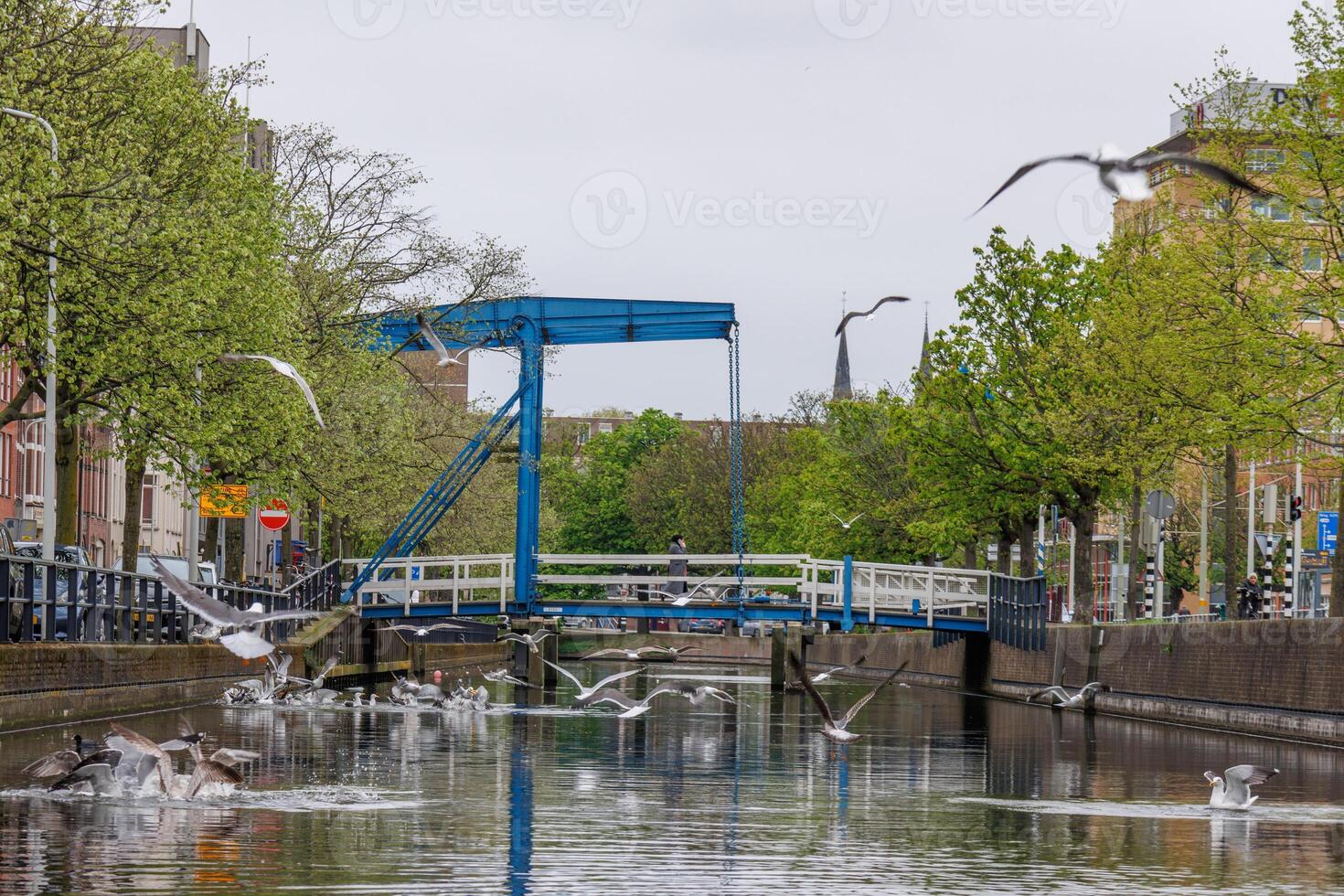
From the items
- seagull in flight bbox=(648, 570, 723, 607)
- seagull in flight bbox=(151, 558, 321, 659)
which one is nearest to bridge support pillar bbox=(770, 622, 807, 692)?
seagull in flight bbox=(648, 570, 723, 607)

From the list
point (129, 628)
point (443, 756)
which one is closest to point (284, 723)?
point (129, 628)

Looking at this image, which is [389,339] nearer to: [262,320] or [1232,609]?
[262,320]

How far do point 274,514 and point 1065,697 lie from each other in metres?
18.1

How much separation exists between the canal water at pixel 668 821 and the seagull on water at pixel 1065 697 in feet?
31.3

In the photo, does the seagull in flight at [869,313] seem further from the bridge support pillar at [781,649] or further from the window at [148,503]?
the window at [148,503]

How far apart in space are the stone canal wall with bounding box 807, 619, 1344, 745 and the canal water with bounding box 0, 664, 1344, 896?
3.29 metres

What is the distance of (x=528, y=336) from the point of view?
50438mm

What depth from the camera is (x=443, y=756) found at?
2334cm

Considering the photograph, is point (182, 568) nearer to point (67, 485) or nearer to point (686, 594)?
point (67, 485)

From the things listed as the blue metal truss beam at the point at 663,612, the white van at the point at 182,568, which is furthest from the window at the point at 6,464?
the white van at the point at 182,568

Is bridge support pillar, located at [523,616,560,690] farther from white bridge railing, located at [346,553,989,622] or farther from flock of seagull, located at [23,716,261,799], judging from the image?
flock of seagull, located at [23,716,261,799]

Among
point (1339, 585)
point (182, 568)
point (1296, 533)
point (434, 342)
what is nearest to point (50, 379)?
point (434, 342)

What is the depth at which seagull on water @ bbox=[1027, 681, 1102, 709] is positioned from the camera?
127 ft

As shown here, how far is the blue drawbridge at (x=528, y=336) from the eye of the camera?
4947cm
